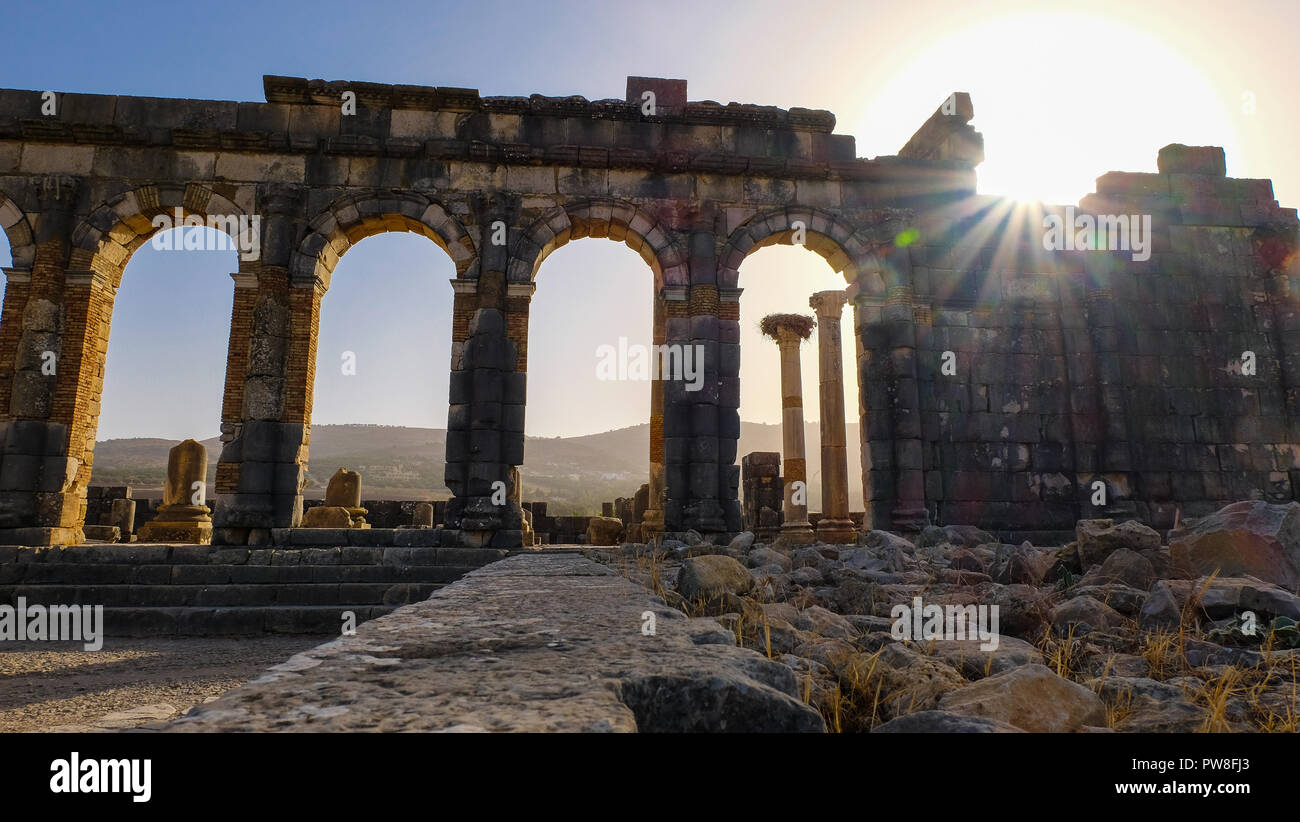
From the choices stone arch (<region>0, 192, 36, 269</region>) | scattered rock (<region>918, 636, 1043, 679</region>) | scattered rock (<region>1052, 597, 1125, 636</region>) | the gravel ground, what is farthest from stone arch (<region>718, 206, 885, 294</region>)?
stone arch (<region>0, 192, 36, 269</region>)

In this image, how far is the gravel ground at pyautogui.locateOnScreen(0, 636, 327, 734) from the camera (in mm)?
4008

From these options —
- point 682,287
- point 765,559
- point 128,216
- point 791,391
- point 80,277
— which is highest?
point 128,216

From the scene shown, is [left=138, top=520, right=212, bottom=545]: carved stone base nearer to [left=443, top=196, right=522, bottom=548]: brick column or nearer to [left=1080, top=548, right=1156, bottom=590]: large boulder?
[left=443, top=196, right=522, bottom=548]: brick column

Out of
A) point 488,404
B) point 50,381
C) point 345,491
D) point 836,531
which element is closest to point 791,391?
point 836,531

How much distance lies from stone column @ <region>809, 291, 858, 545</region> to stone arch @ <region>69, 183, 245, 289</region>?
1139 centimetres

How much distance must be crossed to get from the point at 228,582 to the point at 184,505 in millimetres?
7586

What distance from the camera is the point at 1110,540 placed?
556 centimetres

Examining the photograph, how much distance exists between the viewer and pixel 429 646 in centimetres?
208

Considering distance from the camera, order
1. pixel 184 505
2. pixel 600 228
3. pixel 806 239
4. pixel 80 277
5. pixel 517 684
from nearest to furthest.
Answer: pixel 517 684 < pixel 80 277 < pixel 600 228 < pixel 806 239 < pixel 184 505

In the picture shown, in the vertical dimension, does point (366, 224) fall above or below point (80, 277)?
above

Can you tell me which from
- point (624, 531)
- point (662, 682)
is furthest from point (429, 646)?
point (624, 531)

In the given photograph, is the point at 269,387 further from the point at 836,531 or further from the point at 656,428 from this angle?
the point at 836,531

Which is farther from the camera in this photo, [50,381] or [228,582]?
[50,381]
